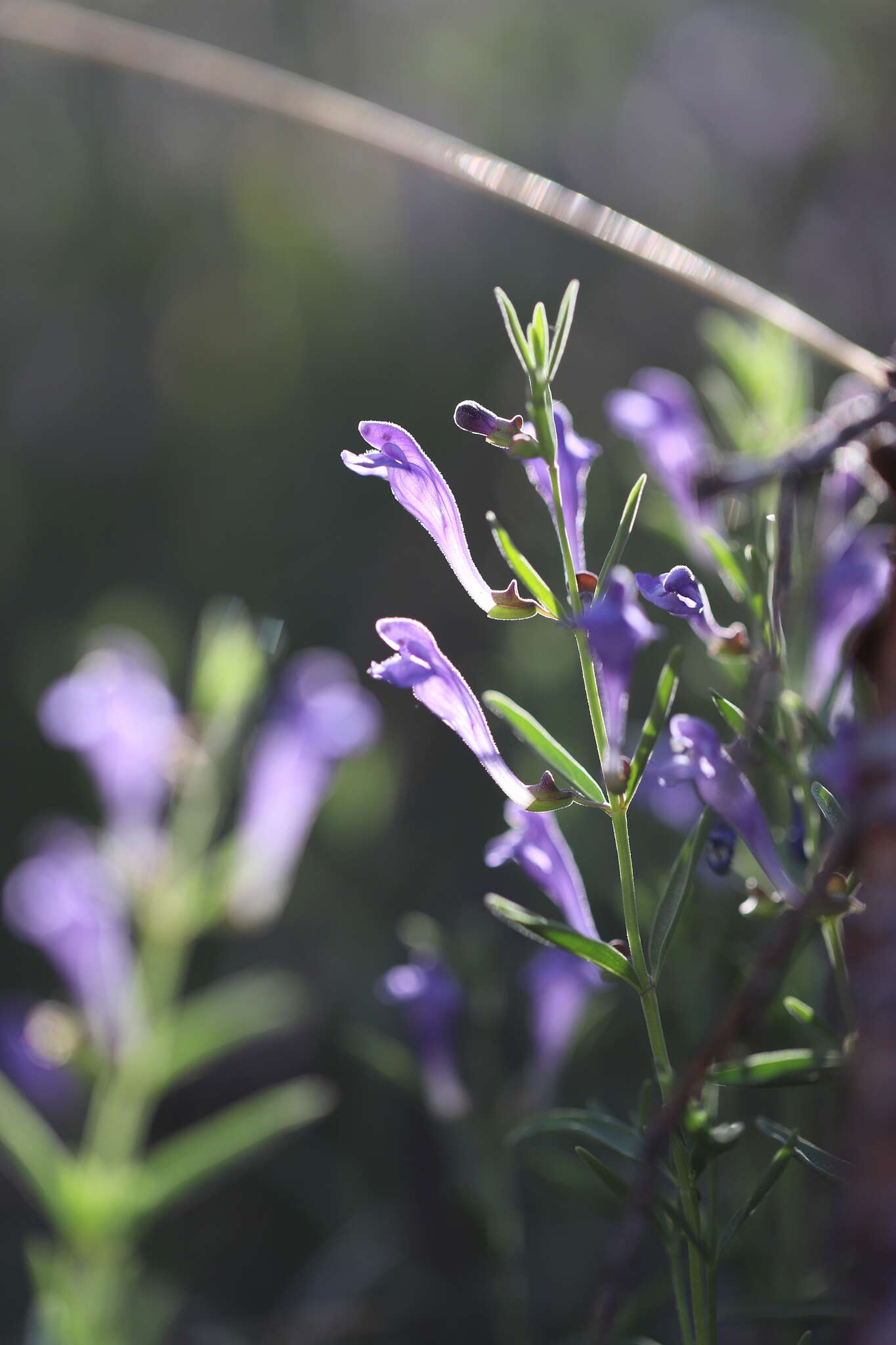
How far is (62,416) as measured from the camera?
9.73 feet

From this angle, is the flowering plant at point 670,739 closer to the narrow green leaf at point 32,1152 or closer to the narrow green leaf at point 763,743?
the narrow green leaf at point 763,743

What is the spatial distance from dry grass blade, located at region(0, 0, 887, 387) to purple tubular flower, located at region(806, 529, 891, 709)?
0.12 m

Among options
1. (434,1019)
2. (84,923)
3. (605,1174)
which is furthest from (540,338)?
(84,923)

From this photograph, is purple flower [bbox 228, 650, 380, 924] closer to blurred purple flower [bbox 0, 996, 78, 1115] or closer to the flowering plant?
blurred purple flower [bbox 0, 996, 78, 1115]

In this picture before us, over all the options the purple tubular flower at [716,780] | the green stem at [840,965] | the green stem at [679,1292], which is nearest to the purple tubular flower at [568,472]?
the purple tubular flower at [716,780]

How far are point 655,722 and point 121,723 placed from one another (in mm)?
960

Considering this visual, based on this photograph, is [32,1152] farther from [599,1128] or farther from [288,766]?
[599,1128]

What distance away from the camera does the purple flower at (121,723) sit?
1.41 metres

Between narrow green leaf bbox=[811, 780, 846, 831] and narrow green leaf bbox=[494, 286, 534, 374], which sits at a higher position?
narrow green leaf bbox=[494, 286, 534, 374]

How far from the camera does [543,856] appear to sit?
26.6 inches

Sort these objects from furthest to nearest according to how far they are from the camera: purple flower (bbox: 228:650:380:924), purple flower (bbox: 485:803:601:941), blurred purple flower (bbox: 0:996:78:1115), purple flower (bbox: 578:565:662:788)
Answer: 1. blurred purple flower (bbox: 0:996:78:1115)
2. purple flower (bbox: 228:650:380:924)
3. purple flower (bbox: 485:803:601:941)
4. purple flower (bbox: 578:565:662:788)

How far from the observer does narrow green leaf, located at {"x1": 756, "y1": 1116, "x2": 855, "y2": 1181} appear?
0.60 m

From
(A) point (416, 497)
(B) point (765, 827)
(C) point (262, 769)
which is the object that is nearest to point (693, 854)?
(B) point (765, 827)

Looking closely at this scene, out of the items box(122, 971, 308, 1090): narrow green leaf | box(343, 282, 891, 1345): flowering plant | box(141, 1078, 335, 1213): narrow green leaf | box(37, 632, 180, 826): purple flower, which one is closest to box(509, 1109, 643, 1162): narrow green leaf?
box(343, 282, 891, 1345): flowering plant
